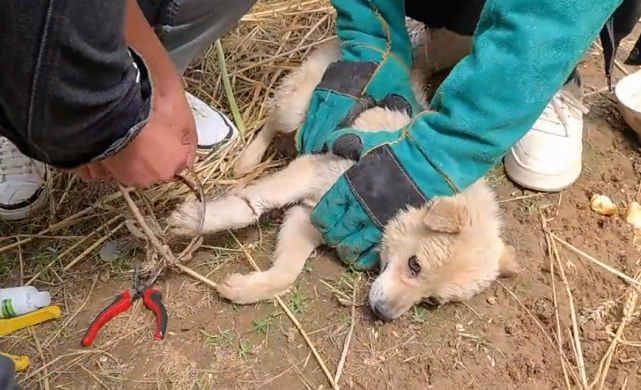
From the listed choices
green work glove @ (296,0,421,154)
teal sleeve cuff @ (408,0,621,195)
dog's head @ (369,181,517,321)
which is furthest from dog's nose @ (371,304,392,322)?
green work glove @ (296,0,421,154)

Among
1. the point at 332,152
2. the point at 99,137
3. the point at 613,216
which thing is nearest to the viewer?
the point at 99,137

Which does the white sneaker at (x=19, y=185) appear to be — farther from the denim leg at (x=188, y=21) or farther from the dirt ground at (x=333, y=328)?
the denim leg at (x=188, y=21)

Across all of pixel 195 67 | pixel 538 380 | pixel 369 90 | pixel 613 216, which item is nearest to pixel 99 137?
pixel 369 90

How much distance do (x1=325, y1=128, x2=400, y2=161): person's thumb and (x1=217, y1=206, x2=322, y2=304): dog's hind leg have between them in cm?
21

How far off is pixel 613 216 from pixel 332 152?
86cm

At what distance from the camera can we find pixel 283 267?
192cm

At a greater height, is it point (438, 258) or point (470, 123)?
point (470, 123)

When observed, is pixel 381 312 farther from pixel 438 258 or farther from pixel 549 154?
pixel 549 154

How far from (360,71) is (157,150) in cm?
76

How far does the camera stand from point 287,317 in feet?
6.17

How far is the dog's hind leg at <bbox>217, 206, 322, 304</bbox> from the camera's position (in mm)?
1863

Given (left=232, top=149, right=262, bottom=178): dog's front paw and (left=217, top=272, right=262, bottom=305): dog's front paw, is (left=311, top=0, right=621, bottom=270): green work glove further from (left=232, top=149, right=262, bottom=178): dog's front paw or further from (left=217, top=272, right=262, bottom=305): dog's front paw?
(left=232, top=149, right=262, bottom=178): dog's front paw

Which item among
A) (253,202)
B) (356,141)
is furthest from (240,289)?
(356,141)

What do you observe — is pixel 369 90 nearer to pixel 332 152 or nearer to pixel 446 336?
pixel 332 152
